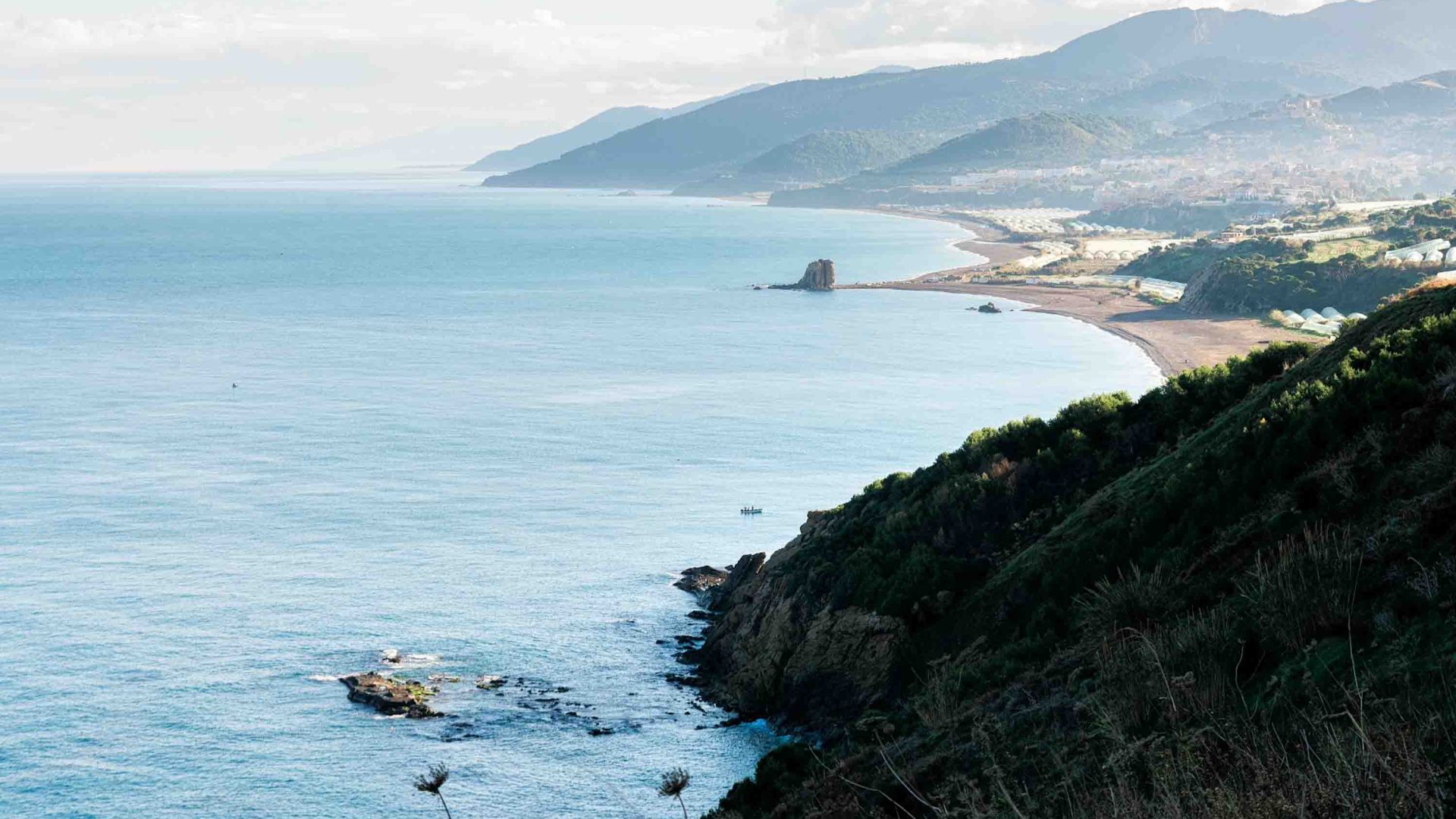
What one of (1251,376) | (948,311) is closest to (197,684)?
(1251,376)

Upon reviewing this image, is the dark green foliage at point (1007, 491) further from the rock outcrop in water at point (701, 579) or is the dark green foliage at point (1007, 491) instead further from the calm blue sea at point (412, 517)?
the rock outcrop in water at point (701, 579)

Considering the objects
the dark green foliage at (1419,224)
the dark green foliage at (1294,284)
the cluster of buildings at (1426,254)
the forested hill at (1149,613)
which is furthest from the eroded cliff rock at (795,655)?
the dark green foliage at (1419,224)

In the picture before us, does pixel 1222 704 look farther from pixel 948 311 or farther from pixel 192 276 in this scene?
pixel 192 276

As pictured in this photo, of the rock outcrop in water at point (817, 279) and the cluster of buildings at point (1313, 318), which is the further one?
the rock outcrop in water at point (817, 279)

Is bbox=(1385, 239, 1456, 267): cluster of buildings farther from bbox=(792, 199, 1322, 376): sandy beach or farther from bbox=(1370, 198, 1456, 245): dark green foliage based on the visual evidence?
bbox=(792, 199, 1322, 376): sandy beach

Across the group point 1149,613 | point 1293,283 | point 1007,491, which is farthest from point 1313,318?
point 1149,613

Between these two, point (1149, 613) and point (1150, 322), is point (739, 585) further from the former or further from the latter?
point (1150, 322)


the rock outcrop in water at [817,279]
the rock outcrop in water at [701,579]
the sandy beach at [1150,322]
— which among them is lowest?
the rock outcrop in water at [701,579]
